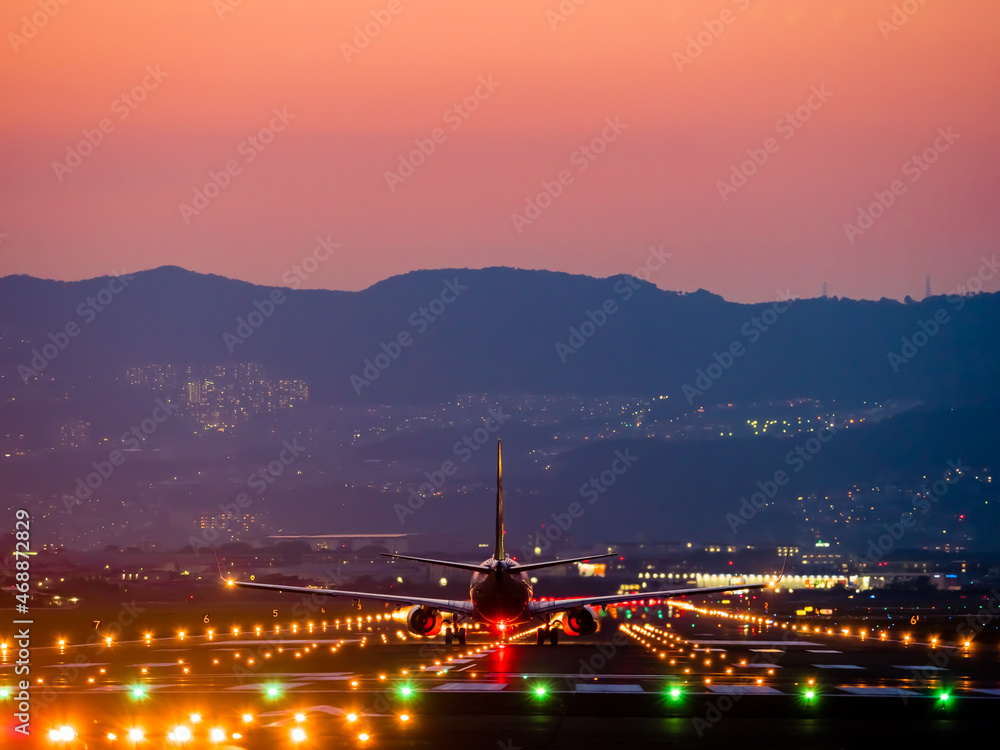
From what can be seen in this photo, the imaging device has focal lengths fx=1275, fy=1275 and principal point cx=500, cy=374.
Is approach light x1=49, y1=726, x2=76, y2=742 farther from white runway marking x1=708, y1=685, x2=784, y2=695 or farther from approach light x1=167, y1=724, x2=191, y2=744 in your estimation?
white runway marking x1=708, y1=685, x2=784, y2=695

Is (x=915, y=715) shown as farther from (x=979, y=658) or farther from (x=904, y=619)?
(x=904, y=619)

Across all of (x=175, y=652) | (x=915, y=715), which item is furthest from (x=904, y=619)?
(x=915, y=715)

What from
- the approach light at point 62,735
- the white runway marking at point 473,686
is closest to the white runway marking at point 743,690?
the white runway marking at point 473,686

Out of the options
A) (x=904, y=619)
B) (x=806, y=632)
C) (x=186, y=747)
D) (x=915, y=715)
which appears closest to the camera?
(x=186, y=747)

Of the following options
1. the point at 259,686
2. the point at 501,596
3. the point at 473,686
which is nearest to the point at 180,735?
the point at 259,686

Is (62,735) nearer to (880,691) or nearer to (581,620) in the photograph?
(880,691)
